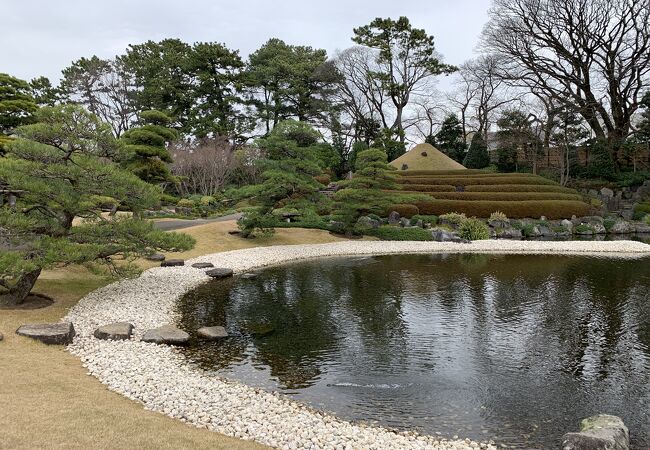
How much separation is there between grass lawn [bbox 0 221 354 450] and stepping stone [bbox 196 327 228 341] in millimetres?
2269

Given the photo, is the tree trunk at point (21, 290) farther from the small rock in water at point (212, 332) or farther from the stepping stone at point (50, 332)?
the small rock in water at point (212, 332)

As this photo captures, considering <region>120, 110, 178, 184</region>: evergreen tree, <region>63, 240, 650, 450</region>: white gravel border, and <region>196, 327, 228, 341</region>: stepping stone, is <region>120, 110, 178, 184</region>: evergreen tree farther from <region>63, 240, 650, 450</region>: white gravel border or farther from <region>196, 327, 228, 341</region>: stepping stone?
<region>196, 327, 228, 341</region>: stepping stone

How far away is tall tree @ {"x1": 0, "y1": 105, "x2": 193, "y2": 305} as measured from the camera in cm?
958

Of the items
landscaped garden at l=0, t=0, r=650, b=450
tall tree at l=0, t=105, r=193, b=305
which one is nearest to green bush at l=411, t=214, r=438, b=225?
landscaped garden at l=0, t=0, r=650, b=450

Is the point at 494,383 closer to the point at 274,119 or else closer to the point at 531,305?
the point at 531,305

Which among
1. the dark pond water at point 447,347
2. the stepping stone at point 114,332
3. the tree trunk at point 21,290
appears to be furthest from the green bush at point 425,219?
the tree trunk at point 21,290

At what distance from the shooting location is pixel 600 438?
4.73m

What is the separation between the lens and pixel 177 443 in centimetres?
471

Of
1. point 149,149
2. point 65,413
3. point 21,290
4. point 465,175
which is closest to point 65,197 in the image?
point 21,290

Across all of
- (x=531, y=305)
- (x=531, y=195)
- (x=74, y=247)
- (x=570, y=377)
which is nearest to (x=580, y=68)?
(x=531, y=195)

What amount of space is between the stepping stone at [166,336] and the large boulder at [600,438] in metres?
6.32

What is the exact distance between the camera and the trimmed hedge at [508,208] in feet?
93.3

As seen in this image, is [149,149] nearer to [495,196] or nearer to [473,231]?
[473,231]

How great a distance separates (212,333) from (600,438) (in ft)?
21.3
